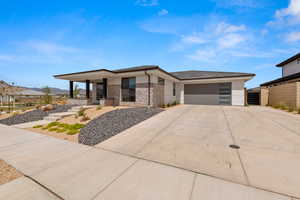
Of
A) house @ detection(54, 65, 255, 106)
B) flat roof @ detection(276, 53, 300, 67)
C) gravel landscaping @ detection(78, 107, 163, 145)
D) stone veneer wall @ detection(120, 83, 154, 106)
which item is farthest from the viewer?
flat roof @ detection(276, 53, 300, 67)

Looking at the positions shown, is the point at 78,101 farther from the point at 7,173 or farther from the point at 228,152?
the point at 228,152

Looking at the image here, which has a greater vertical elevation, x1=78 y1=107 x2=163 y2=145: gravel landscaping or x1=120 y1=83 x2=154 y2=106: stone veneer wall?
x1=120 y1=83 x2=154 y2=106: stone veneer wall

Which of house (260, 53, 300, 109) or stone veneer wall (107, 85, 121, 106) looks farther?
stone veneer wall (107, 85, 121, 106)

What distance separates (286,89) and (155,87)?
11.7 metres

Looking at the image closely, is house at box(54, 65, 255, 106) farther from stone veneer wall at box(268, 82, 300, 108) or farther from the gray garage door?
stone veneer wall at box(268, 82, 300, 108)

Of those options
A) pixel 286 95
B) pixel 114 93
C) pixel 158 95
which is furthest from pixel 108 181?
pixel 286 95

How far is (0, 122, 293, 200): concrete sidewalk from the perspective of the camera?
1.81 meters

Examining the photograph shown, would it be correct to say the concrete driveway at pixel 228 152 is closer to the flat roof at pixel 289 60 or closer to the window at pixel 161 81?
the window at pixel 161 81

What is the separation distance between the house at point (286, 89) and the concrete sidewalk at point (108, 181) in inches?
490

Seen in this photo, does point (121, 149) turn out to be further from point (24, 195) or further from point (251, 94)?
point (251, 94)

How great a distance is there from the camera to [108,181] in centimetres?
212

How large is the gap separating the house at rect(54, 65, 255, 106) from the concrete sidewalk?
7306mm

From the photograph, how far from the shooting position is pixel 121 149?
135 inches

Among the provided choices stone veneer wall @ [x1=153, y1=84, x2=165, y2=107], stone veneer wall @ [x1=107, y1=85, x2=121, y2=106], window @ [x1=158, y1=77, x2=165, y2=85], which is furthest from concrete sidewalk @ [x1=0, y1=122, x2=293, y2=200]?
window @ [x1=158, y1=77, x2=165, y2=85]
